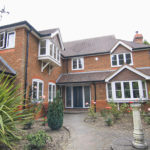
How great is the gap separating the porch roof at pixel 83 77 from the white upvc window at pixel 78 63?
2.81 feet

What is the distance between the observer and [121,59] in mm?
13680

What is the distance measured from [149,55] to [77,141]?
1221 cm

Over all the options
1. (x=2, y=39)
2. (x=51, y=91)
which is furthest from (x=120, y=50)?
(x=2, y=39)

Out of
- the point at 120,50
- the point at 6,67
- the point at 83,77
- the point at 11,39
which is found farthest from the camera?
the point at 120,50

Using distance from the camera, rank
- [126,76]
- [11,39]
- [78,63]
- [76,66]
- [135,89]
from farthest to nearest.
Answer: [76,66] → [78,63] → [126,76] → [135,89] → [11,39]

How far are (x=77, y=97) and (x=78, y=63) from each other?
4120 mm

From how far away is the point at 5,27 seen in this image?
924cm

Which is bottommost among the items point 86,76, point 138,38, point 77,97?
point 77,97

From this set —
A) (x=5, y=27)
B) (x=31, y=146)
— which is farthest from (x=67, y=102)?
(x=31, y=146)

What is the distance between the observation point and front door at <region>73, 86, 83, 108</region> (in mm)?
13805

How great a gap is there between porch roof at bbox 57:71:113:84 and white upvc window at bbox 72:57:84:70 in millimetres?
858

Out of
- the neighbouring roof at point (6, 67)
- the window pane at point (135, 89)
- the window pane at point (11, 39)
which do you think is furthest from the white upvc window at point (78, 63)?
the neighbouring roof at point (6, 67)

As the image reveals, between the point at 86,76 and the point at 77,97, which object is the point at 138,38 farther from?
the point at 77,97

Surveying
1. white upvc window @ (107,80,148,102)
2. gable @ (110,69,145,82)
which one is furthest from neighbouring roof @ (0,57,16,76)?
gable @ (110,69,145,82)
